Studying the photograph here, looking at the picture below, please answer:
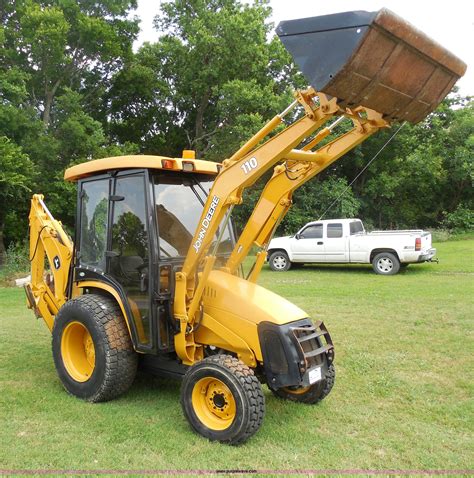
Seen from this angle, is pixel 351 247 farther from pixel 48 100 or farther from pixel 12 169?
pixel 48 100

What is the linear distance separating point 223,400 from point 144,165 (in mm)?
2207

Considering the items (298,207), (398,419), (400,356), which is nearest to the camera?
(398,419)

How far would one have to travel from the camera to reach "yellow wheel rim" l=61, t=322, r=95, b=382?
4.94 metres

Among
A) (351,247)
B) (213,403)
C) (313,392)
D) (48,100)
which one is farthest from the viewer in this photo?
(48,100)

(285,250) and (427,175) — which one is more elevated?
(427,175)

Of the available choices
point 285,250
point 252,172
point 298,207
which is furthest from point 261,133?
point 298,207

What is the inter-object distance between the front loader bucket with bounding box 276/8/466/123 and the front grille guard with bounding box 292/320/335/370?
1.96m

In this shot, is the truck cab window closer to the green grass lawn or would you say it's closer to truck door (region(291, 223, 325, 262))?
truck door (region(291, 223, 325, 262))

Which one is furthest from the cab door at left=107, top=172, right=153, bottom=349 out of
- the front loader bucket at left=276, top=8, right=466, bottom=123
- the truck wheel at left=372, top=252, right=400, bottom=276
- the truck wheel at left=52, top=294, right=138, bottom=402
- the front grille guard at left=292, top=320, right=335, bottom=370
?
the truck wheel at left=372, top=252, right=400, bottom=276

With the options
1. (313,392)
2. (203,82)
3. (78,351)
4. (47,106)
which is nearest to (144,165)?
(78,351)

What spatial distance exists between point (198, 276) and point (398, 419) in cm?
224

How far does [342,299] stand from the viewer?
10.2 metres

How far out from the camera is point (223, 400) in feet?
13.3

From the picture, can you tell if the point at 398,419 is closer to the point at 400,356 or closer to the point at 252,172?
the point at 400,356
